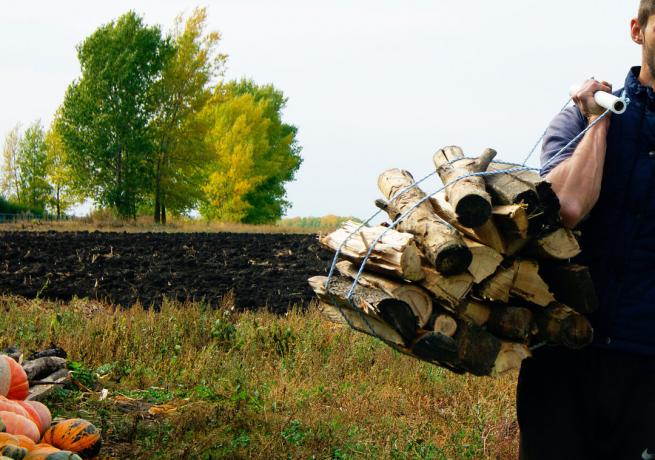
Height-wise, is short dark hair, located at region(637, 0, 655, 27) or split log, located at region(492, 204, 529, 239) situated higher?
short dark hair, located at region(637, 0, 655, 27)

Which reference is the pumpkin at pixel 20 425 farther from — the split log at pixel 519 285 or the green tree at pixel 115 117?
the green tree at pixel 115 117

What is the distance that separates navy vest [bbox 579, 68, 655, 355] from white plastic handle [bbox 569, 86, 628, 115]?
0.14m

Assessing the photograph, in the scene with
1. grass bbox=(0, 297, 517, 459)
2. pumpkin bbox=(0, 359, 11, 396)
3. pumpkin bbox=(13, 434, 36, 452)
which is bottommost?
grass bbox=(0, 297, 517, 459)

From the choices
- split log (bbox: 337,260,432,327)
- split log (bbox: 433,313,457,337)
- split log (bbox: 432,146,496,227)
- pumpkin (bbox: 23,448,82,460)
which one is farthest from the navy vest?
pumpkin (bbox: 23,448,82,460)

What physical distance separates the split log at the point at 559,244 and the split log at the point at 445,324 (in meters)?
0.45

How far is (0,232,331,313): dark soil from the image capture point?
1159 centimetres

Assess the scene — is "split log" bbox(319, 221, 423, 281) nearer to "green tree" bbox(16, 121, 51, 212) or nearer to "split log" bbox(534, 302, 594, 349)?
"split log" bbox(534, 302, 594, 349)

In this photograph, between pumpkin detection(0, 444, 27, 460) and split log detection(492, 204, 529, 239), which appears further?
pumpkin detection(0, 444, 27, 460)


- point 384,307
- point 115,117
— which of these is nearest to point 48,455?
point 384,307

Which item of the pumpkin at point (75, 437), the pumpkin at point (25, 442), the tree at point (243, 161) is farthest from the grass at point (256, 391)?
the tree at point (243, 161)

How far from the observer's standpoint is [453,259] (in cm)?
314

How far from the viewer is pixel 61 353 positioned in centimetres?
720

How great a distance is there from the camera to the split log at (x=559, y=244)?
329 cm

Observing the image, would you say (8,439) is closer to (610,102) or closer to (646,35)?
(610,102)
